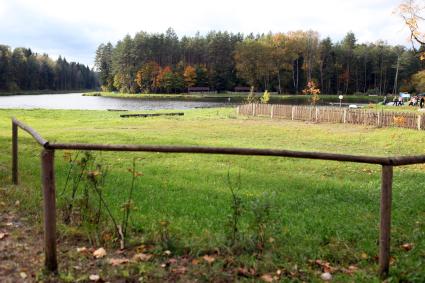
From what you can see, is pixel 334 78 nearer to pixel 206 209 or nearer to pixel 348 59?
pixel 348 59

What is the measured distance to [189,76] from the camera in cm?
11888

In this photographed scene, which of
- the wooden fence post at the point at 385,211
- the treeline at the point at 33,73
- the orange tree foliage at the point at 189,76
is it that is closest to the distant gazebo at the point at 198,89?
the orange tree foliage at the point at 189,76

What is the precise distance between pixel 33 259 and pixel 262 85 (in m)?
117

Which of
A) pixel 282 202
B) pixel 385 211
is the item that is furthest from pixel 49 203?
pixel 282 202

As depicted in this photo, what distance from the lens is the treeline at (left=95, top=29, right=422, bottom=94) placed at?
370 feet

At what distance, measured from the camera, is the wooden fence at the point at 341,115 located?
2569 centimetres

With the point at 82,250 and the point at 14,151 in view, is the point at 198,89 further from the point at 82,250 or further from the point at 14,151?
the point at 82,250

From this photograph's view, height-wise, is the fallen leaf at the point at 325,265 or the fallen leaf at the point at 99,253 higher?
the fallen leaf at the point at 99,253

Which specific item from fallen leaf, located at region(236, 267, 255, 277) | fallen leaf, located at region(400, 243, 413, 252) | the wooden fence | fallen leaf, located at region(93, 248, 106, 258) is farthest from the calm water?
fallen leaf, located at region(236, 267, 255, 277)

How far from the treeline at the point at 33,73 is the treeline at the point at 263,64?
30978 millimetres

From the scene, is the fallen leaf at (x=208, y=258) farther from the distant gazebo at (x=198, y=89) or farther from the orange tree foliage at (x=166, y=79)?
the distant gazebo at (x=198, y=89)

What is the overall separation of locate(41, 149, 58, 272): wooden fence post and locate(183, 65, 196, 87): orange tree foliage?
380ft

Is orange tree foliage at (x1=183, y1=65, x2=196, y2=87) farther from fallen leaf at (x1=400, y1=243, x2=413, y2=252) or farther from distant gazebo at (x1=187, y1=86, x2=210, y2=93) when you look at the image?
fallen leaf at (x1=400, y1=243, x2=413, y2=252)

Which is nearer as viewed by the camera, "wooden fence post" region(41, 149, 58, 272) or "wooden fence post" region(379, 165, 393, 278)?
"wooden fence post" region(379, 165, 393, 278)
